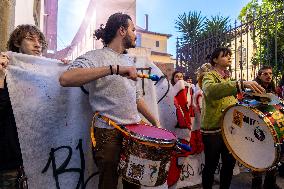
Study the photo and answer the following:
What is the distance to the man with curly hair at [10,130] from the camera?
2336 millimetres

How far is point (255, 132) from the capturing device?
132 inches

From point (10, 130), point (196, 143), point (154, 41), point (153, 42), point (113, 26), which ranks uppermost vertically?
point (154, 41)

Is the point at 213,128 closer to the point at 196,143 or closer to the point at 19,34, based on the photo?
the point at 196,143

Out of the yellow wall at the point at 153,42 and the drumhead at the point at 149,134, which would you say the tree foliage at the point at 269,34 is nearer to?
the drumhead at the point at 149,134

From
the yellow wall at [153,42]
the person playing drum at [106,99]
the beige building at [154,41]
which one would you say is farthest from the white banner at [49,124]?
the yellow wall at [153,42]

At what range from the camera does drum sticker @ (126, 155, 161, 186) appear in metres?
2.27

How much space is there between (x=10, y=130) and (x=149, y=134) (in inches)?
41.0

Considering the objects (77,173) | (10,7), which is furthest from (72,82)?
(10,7)

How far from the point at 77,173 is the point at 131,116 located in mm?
719

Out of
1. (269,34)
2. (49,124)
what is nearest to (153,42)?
(269,34)

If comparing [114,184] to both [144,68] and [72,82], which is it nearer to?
[72,82]

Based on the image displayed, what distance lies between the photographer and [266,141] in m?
3.23

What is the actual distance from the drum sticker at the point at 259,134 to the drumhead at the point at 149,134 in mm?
1272

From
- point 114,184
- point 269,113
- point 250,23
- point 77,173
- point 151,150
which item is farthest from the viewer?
point 250,23
